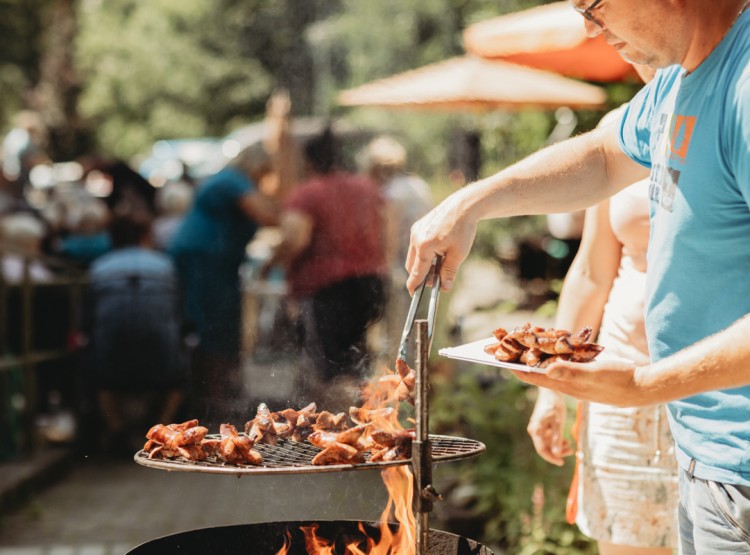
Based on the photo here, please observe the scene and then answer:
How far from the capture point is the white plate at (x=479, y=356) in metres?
2.07

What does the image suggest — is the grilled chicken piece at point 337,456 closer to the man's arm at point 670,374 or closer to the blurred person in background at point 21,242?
the man's arm at point 670,374

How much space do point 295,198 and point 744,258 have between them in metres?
5.41

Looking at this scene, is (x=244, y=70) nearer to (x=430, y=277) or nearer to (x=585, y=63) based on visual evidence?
(x=585, y=63)

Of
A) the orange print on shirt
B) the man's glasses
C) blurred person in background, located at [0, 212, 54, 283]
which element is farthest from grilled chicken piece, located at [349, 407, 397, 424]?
blurred person in background, located at [0, 212, 54, 283]

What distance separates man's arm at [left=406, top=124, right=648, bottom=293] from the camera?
2.57 metres

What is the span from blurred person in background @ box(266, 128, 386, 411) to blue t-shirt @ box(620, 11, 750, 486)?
467 centimetres

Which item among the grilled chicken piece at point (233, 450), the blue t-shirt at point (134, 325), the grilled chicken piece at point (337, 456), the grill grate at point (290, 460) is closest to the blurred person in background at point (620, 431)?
the grill grate at point (290, 460)

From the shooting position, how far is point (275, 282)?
1127 cm

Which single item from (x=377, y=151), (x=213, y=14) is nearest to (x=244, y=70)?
(x=213, y=14)

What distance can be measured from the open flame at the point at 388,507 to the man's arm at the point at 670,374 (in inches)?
Answer: 31.1

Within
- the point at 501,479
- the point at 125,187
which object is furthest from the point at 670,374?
the point at 125,187

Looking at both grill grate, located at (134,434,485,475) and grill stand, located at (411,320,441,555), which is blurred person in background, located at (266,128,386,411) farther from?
grill stand, located at (411,320,441,555)

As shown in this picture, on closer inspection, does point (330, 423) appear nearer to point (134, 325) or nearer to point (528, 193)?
point (528, 193)

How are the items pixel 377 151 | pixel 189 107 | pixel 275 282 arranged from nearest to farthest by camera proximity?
pixel 377 151
pixel 275 282
pixel 189 107
